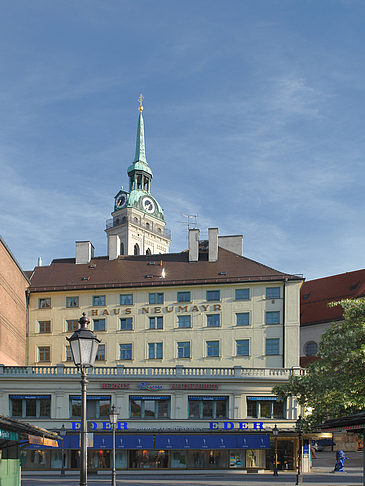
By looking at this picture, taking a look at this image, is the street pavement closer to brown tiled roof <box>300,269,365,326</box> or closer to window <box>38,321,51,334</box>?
window <box>38,321,51,334</box>

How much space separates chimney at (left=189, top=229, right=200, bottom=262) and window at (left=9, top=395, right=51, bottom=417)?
24873 mm

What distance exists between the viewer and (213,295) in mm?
70938

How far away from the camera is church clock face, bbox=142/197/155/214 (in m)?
163

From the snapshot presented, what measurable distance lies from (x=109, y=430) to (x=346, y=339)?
78.1 ft

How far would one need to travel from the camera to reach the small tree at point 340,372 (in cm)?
3806

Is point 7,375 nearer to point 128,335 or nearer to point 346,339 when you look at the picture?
point 128,335

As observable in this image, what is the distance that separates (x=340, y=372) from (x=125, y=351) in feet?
111

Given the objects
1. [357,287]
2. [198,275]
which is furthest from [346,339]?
[357,287]

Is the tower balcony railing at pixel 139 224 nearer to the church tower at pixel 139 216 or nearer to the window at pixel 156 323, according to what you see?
the church tower at pixel 139 216

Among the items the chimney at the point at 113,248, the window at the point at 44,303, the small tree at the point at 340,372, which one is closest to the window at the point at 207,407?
the small tree at the point at 340,372

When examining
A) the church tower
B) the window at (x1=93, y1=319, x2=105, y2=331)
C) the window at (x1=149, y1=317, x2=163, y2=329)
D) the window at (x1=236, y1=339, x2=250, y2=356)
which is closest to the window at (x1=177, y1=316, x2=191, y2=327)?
the window at (x1=149, y1=317, x2=163, y2=329)

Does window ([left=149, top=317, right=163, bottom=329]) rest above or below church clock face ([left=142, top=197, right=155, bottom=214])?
below

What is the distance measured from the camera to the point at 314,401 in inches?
1606

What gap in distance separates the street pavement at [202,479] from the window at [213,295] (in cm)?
1903
